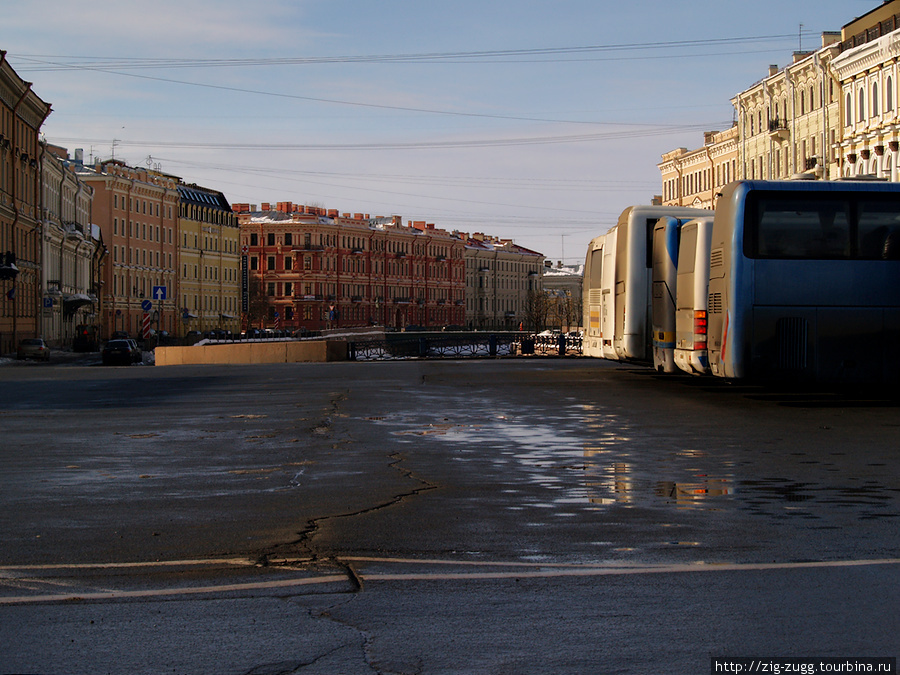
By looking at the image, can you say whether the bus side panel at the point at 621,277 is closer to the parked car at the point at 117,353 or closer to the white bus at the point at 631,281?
the white bus at the point at 631,281

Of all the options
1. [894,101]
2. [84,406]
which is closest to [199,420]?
[84,406]

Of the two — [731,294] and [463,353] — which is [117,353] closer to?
[463,353]

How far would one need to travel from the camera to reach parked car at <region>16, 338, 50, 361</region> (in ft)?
225

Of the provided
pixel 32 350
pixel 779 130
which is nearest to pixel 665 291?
pixel 32 350

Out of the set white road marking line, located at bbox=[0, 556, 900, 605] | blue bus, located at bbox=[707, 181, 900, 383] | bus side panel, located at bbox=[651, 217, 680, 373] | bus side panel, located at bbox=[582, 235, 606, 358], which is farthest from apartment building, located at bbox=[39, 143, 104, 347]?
white road marking line, located at bbox=[0, 556, 900, 605]

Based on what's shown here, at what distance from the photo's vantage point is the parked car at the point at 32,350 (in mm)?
68688

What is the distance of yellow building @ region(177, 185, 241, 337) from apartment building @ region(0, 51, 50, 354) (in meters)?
53.9

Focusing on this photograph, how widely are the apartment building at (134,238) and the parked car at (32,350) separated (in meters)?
48.7

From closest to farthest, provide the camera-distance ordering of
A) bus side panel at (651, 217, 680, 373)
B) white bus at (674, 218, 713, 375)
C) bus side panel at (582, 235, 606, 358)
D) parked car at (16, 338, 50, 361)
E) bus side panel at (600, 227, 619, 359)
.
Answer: white bus at (674, 218, 713, 375) → bus side panel at (651, 217, 680, 373) → bus side panel at (600, 227, 619, 359) → bus side panel at (582, 235, 606, 358) → parked car at (16, 338, 50, 361)

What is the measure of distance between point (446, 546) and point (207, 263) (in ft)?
466

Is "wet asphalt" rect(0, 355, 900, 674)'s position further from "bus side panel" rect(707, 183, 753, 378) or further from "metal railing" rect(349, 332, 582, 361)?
"metal railing" rect(349, 332, 582, 361)

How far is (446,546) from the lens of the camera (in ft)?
28.0

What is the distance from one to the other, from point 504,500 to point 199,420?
34.7 feet

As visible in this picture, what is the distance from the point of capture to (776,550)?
835 centimetres
